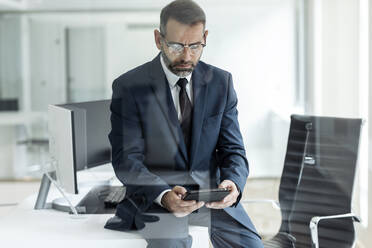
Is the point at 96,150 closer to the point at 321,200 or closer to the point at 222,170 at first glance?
the point at 222,170

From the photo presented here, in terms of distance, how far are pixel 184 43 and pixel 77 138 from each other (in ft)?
2.12

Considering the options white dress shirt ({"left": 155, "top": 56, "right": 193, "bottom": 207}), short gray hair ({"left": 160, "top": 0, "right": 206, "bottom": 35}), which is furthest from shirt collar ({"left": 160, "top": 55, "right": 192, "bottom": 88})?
short gray hair ({"left": 160, "top": 0, "right": 206, "bottom": 35})

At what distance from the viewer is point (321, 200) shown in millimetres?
2584

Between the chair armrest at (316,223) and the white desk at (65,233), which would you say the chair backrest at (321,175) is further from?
Result: the white desk at (65,233)

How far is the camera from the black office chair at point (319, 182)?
2.47m

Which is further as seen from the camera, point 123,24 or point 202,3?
point 123,24

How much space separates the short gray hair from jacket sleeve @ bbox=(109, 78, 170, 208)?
1.14 feet

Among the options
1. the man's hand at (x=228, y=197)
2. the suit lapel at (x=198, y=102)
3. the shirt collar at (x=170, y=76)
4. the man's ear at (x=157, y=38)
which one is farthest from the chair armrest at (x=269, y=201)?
the man's ear at (x=157, y=38)

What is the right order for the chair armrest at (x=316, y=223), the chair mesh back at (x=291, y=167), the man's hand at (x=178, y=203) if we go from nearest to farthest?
the man's hand at (x=178, y=203)
the chair armrest at (x=316, y=223)
the chair mesh back at (x=291, y=167)

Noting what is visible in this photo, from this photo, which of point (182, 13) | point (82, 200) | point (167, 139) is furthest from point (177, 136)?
point (82, 200)

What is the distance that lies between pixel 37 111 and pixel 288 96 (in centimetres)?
148

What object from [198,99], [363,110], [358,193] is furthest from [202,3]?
[358,193]

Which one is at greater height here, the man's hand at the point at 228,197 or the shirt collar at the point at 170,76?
the shirt collar at the point at 170,76

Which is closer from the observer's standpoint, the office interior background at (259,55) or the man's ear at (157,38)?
the man's ear at (157,38)
